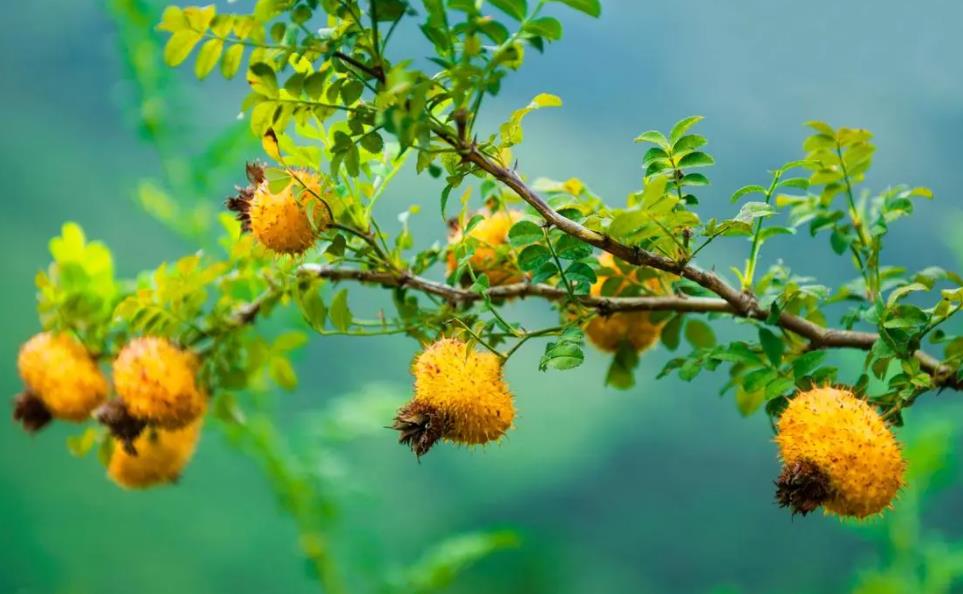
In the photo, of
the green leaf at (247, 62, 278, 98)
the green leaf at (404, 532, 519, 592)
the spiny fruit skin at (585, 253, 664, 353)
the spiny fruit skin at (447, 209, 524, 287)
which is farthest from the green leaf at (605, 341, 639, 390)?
the green leaf at (404, 532, 519, 592)

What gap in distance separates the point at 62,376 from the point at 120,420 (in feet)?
0.35

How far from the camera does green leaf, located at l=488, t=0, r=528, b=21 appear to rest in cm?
61

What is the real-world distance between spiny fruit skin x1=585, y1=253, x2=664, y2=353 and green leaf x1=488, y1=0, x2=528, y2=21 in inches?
13.0

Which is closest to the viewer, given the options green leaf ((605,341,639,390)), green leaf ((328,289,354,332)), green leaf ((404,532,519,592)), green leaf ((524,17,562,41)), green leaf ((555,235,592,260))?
green leaf ((524,17,562,41))

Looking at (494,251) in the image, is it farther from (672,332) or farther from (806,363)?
(806,363)

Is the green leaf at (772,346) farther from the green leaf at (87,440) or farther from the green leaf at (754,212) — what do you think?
the green leaf at (87,440)

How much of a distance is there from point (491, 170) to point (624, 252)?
0.37ft

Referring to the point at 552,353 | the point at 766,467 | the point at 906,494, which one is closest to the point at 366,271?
the point at 552,353

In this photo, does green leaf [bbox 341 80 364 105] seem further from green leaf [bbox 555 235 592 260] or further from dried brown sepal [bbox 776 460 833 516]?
dried brown sepal [bbox 776 460 833 516]

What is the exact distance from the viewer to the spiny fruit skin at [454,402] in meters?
0.67

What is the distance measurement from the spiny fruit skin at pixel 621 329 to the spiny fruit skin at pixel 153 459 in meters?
0.42

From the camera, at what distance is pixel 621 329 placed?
3.03 ft

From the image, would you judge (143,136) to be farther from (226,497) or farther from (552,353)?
(552,353)

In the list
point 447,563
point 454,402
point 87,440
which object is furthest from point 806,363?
point 447,563
